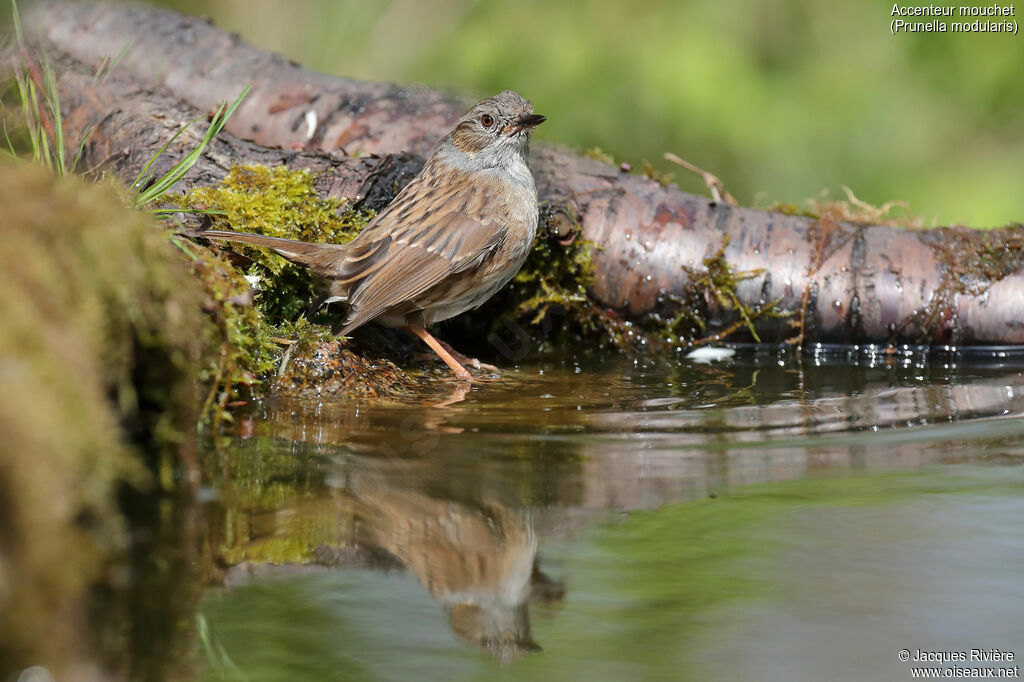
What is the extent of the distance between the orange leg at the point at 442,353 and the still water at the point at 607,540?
2.16 feet

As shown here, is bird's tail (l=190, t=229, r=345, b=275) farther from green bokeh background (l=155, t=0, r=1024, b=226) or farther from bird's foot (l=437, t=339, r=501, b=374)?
green bokeh background (l=155, t=0, r=1024, b=226)

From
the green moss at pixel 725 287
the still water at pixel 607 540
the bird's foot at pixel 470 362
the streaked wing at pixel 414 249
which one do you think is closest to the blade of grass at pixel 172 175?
the streaked wing at pixel 414 249

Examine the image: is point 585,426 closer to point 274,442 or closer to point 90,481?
point 274,442

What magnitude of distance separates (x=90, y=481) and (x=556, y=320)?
4534mm

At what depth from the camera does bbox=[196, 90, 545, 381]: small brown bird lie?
5.17 meters

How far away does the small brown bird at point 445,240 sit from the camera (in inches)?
203

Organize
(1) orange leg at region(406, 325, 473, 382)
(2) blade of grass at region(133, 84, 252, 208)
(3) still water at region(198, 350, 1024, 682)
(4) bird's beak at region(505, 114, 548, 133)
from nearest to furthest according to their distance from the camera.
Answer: (3) still water at region(198, 350, 1024, 682) → (2) blade of grass at region(133, 84, 252, 208) → (1) orange leg at region(406, 325, 473, 382) → (4) bird's beak at region(505, 114, 548, 133)

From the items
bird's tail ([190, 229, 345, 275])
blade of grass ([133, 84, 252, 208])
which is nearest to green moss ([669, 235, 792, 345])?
bird's tail ([190, 229, 345, 275])

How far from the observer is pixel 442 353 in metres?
5.54

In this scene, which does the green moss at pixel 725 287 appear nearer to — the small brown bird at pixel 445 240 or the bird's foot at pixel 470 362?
the small brown bird at pixel 445 240

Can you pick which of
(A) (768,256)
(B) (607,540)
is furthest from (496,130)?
(B) (607,540)

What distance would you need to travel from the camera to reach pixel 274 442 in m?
3.90

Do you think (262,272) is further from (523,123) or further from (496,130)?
(523,123)

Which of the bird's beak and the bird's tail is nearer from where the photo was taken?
the bird's tail
